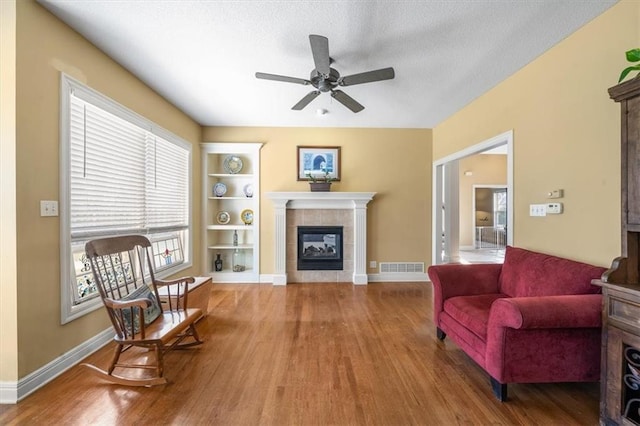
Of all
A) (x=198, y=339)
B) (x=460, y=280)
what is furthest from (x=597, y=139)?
(x=198, y=339)

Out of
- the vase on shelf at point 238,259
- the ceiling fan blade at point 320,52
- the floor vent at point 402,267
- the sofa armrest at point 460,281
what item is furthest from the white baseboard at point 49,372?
the floor vent at point 402,267

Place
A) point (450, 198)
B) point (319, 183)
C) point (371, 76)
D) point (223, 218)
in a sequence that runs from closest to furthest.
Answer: point (371, 76) < point (319, 183) < point (223, 218) < point (450, 198)

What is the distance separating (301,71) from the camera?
296 centimetres

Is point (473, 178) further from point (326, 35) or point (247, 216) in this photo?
point (326, 35)

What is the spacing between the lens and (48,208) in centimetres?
209

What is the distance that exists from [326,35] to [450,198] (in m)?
5.26

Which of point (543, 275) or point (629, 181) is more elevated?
point (629, 181)

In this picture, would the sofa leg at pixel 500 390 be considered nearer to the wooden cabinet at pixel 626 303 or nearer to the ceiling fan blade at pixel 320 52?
the wooden cabinet at pixel 626 303

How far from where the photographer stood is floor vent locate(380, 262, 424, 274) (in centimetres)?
502

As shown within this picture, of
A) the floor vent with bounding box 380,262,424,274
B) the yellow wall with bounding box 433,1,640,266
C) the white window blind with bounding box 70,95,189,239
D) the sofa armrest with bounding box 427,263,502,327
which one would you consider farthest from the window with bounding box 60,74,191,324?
the yellow wall with bounding box 433,1,640,266

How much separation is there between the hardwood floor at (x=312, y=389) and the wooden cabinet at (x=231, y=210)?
6.54 feet

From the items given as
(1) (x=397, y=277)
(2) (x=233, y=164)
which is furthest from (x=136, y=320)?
(1) (x=397, y=277)

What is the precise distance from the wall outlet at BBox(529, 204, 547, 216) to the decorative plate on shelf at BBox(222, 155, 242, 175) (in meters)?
4.25

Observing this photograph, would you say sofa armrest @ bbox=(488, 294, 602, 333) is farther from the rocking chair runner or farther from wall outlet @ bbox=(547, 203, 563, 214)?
the rocking chair runner
